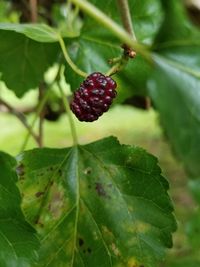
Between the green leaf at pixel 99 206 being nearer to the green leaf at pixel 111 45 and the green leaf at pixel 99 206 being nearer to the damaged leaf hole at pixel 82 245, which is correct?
the damaged leaf hole at pixel 82 245

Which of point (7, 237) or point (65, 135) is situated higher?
point (7, 237)

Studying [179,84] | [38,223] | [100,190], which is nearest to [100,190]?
[100,190]

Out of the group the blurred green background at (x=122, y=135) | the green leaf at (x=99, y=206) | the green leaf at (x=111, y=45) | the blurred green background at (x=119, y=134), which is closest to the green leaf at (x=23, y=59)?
the green leaf at (x=111, y=45)

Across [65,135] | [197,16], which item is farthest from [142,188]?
[65,135]

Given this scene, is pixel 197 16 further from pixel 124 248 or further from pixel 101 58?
pixel 124 248

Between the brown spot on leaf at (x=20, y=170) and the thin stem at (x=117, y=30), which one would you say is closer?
the thin stem at (x=117, y=30)
